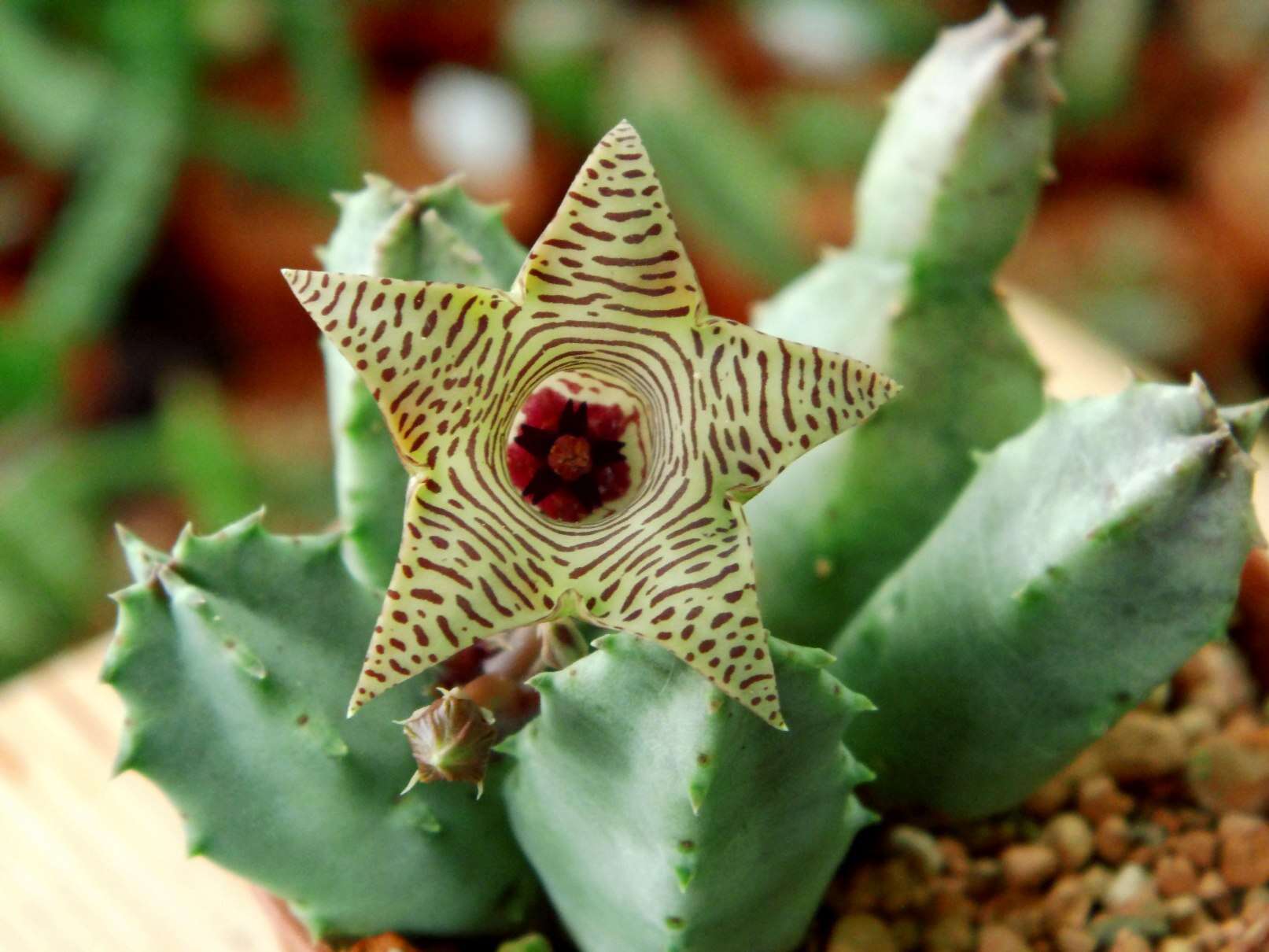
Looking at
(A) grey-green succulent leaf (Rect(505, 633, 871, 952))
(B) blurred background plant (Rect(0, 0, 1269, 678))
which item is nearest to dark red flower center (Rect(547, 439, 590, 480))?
(A) grey-green succulent leaf (Rect(505, 633, 871, 952))

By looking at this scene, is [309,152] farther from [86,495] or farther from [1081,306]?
[1081,306]

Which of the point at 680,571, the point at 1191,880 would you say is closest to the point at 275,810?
the point at 680,571

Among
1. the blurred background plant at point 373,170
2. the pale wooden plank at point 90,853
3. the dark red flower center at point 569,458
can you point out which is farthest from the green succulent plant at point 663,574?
the blurred background plant at point 373,170

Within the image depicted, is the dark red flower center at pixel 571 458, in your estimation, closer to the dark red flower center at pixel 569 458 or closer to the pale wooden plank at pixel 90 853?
the dark red flower center at pixel 569 458

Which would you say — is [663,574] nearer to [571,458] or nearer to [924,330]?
[571,458]

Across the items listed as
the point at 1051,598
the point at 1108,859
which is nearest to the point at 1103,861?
the point at 1108,859

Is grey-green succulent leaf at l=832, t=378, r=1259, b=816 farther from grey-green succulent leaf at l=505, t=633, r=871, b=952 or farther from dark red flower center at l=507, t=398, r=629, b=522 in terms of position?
dark red flower center at l=507, t=398, r=629, b=522
